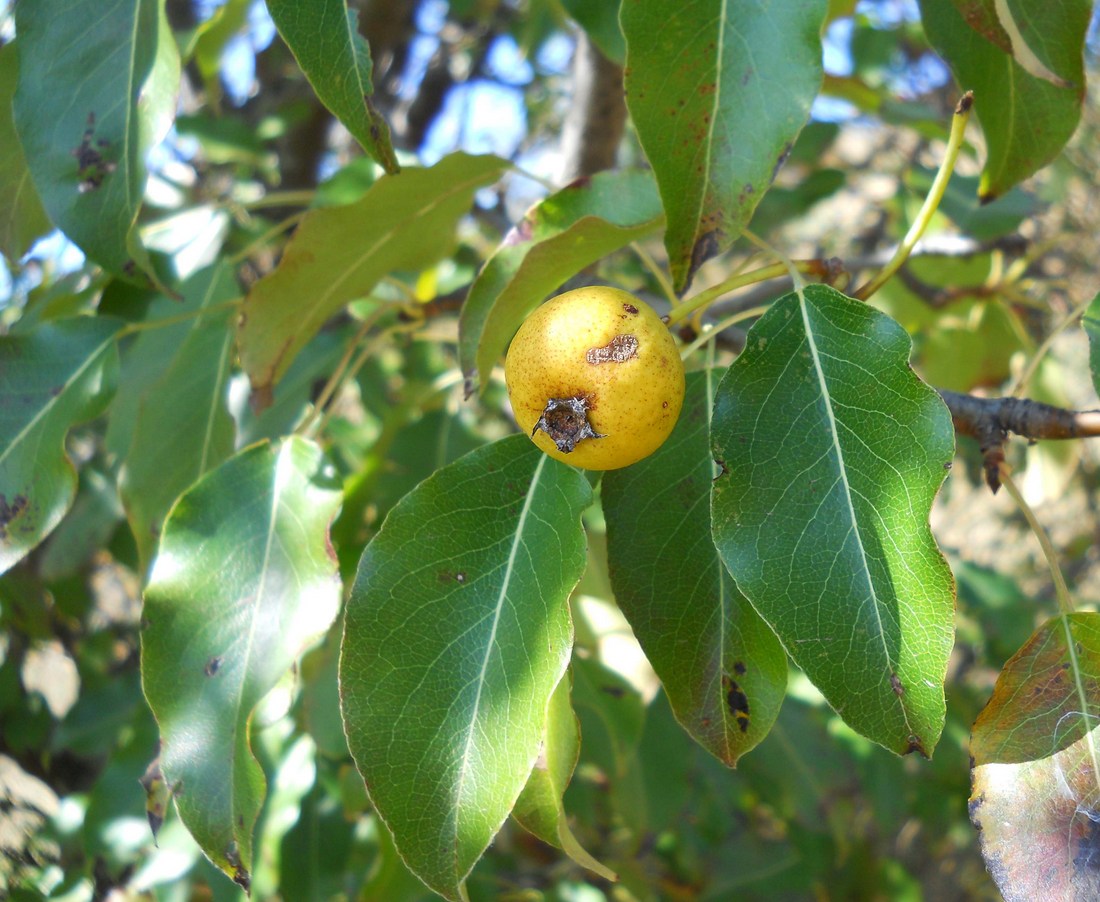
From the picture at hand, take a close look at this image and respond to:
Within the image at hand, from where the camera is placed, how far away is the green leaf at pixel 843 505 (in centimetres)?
62

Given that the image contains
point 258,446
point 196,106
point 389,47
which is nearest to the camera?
point 258,446

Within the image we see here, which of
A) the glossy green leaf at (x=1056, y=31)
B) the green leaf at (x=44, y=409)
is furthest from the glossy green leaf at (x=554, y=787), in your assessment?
the glossy green leaf at (x=1056, y=31)

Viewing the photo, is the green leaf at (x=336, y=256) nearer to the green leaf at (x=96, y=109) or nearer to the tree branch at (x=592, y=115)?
the green leaf at (x=96, y=109)

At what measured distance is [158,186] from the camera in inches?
72.9

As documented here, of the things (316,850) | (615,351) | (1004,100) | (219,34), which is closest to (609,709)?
(316,850)

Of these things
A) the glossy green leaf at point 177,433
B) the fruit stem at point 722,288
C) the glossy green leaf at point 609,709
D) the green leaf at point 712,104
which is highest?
the green leaf at point 712,104

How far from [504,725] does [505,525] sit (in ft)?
0.58

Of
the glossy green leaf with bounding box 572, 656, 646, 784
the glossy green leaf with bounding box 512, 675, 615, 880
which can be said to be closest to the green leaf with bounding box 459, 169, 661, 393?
the glossy green leaf with bounding box 512, 675, 615, 880

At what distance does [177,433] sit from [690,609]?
701 mm

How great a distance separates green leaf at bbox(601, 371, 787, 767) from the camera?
0.77m

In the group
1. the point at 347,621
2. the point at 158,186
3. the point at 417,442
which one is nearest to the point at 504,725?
the point at 347,621

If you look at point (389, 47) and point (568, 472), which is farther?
point (389, 47)

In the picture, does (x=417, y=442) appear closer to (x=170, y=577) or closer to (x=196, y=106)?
(x=170, y=577)

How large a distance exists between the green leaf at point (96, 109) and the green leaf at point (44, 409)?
180mm
